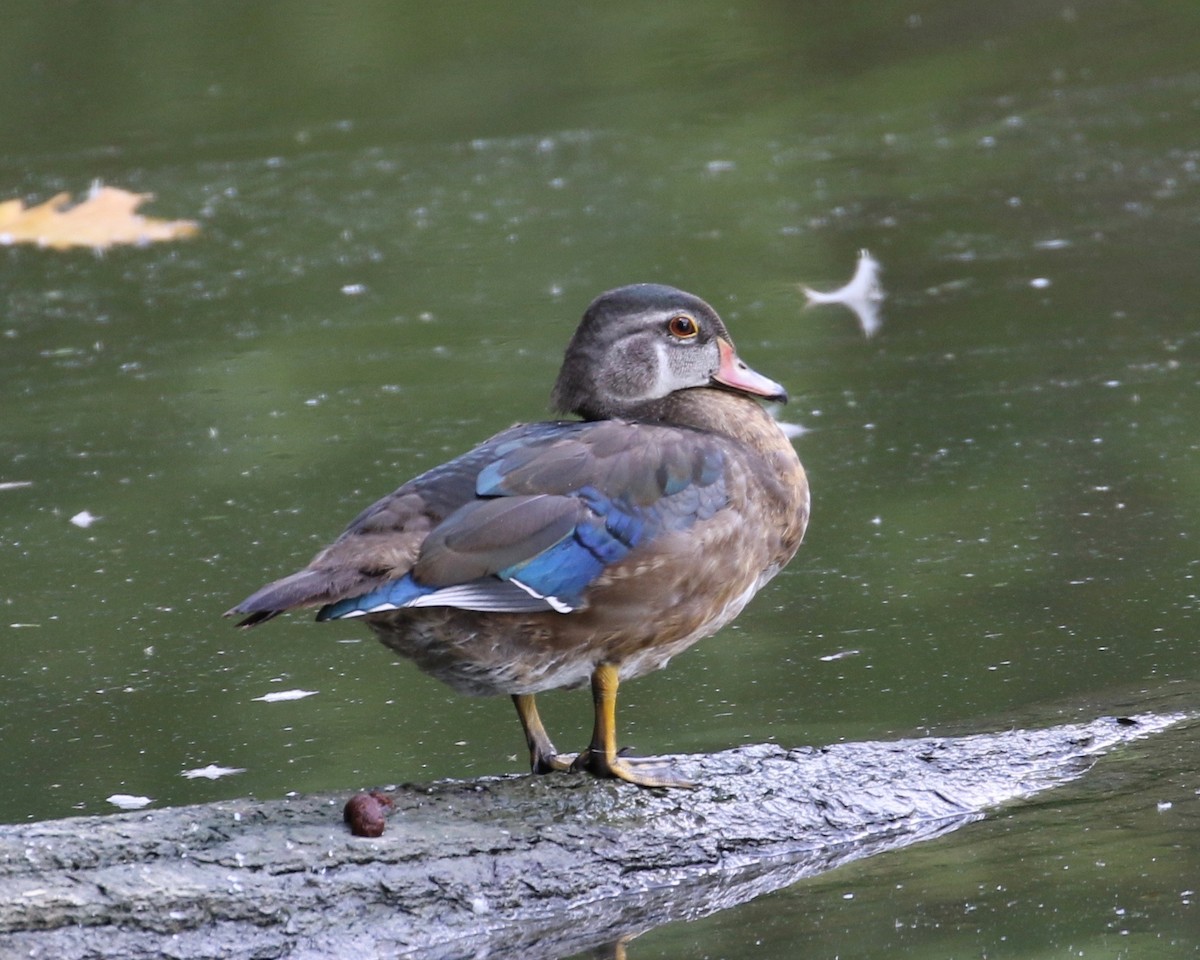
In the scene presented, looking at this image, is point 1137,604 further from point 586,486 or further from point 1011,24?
point 1011,24

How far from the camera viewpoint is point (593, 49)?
12.7 m

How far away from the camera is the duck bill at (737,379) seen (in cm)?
437

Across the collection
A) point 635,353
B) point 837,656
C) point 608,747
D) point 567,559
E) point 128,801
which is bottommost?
point 837,656

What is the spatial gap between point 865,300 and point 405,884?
468cm

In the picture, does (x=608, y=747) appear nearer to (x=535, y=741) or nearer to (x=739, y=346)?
(x=535, y=741)

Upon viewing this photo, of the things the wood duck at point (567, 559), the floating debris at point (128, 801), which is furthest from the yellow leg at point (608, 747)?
the floating debris at point (128, 801)

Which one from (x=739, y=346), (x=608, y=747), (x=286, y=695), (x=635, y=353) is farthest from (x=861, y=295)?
(x=608, y=747)

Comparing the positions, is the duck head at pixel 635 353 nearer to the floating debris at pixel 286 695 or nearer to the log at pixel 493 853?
the log at pixel 493 853

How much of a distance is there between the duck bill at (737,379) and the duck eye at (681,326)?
9 cm

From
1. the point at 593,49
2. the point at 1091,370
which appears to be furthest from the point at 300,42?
the point at 1091,370

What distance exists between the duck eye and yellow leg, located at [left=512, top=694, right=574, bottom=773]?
880 mm

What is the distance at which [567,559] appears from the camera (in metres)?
3.68

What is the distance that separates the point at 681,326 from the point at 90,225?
5.99 meters

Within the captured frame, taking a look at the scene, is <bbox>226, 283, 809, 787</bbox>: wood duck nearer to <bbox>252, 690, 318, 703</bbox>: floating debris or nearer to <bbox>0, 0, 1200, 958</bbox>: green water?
<bbox>0, 0, 1200, 958</bbox>: green water
